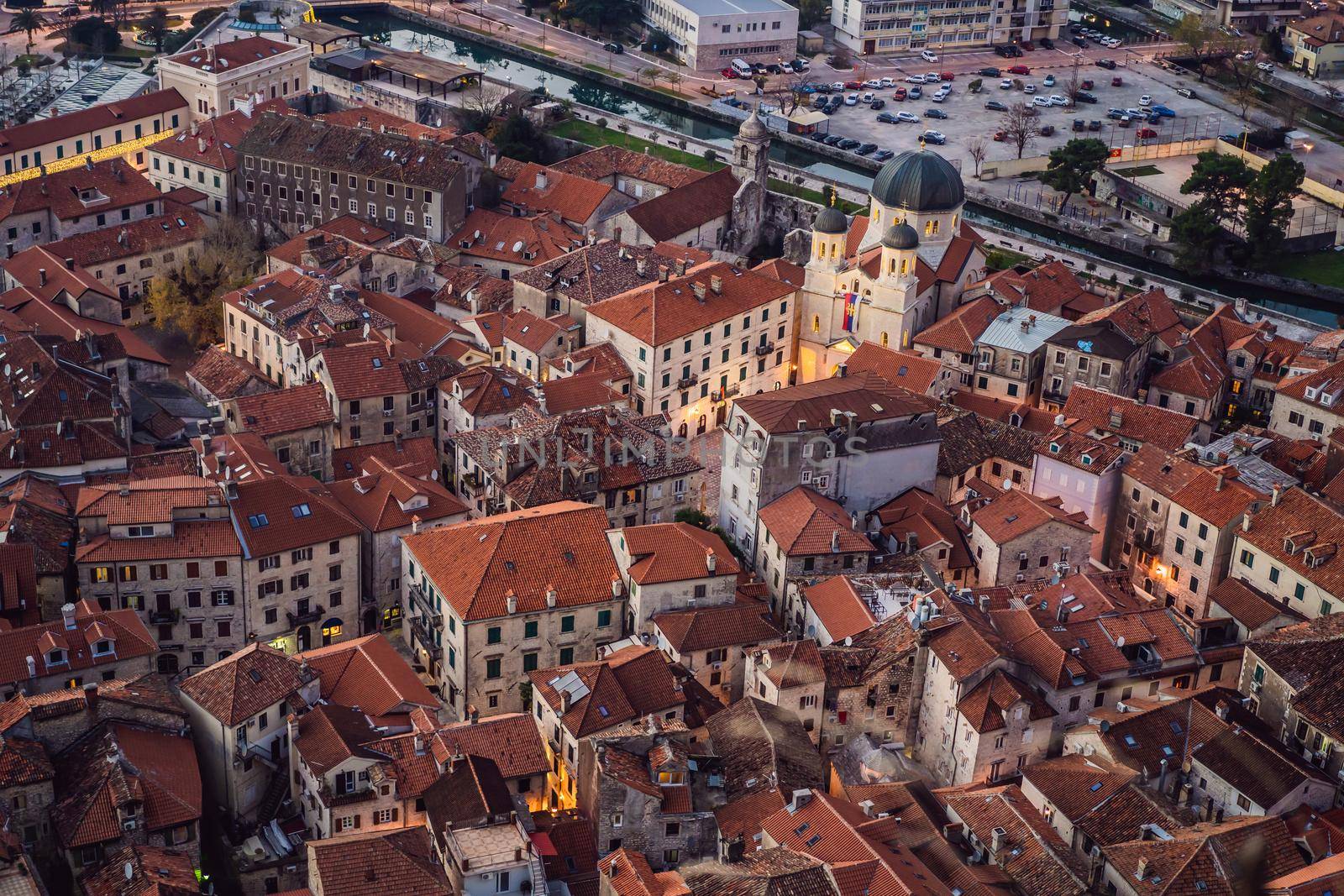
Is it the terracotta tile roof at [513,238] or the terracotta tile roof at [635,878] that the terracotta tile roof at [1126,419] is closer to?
the terracotta tile roof at [513,238]

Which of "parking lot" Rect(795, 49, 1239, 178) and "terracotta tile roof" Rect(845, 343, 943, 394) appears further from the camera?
"parking lot" Rect(795, 49, 1239, 178)

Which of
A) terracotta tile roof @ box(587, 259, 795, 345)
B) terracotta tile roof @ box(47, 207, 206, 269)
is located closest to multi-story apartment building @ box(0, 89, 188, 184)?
terracotta tile roof @ box(47, 207, 206, 269)

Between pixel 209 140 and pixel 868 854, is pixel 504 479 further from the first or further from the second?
pixel 209 140

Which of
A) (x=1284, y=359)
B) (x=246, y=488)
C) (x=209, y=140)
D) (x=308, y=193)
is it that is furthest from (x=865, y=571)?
(x=209, y=140)

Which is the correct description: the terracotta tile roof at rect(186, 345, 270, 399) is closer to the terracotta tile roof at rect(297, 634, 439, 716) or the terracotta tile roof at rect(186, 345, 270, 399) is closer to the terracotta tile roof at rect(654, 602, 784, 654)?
the terracotta tile roof at rect(297, 634, 439, 716)

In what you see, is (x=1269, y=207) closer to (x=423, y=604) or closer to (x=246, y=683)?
(x=423, y=604)
